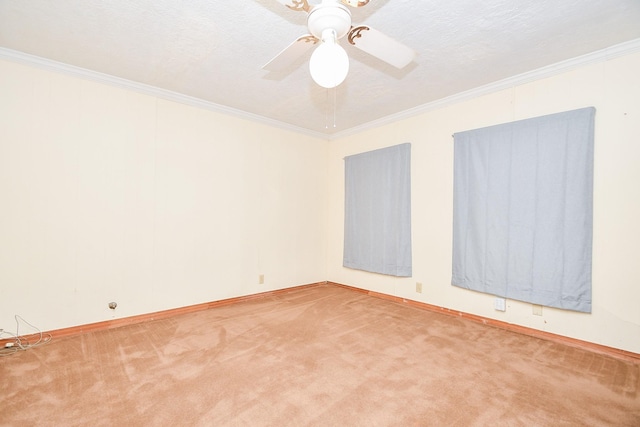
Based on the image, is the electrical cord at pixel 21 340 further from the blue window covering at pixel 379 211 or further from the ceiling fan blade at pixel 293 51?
the blue window covering at pixel 379 211

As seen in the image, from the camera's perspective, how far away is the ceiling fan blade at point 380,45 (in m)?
1.54

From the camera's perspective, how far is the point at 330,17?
4.61ft

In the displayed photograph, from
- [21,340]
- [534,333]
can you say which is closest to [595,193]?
[534,333]

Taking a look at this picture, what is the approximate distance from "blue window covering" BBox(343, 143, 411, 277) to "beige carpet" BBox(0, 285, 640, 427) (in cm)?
118

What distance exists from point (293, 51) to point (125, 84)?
2.23 meters

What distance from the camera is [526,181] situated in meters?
2.72

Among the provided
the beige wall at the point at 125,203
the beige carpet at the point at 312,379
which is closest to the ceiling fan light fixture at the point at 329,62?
the beige carpet at the point at 312,379

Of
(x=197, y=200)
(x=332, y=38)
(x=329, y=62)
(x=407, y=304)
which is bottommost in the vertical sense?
(x=407, y=304)

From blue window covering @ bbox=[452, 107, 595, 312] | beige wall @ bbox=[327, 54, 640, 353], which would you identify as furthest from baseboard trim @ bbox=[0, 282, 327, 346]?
blue window covering @ bbox=[452, 107, 595, 312]

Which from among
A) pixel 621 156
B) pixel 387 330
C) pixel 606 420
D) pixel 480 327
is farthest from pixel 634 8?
pixel 387 330

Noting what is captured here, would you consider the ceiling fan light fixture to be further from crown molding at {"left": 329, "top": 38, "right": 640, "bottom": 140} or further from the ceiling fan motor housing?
crown molding at {"left": 329, "top": 38, "right": 640, "bottom": 140}

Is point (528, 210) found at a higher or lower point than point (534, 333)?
higher

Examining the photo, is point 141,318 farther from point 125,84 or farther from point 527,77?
point 527,77

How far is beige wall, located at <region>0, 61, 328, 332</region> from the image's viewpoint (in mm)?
2480
